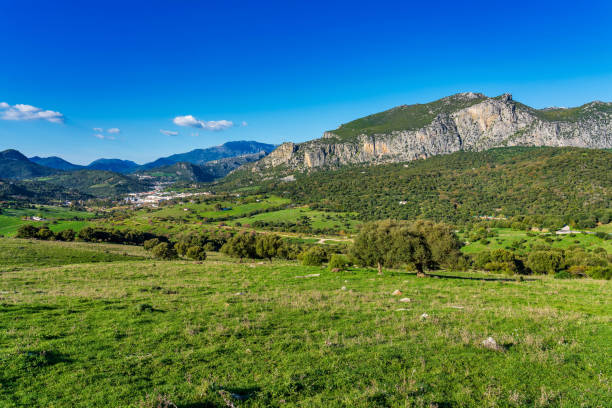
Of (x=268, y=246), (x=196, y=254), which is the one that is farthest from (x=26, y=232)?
(x=268, y=246)

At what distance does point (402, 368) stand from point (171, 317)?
38.3 feet

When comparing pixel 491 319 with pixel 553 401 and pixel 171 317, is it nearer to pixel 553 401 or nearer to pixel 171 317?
pixel 553 401

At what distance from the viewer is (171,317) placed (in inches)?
579

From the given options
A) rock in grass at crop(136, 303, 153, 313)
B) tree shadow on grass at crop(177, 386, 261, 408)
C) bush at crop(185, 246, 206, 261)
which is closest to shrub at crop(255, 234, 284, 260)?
bush at crop(185, 246, 206, 261)

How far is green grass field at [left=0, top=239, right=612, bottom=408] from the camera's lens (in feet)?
24.6

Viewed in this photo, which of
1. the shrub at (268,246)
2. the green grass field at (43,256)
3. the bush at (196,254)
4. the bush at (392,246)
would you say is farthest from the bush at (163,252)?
the bush at (392,246)

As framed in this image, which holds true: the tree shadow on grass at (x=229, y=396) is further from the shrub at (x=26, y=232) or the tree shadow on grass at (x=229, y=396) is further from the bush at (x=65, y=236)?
the shrub at (x=26, y=232)

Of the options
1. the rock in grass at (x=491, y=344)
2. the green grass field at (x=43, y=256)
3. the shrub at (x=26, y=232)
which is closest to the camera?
the rock in grass at (x=491, y=344)

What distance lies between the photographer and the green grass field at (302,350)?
7.51 meters

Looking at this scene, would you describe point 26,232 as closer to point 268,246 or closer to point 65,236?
point 65,236

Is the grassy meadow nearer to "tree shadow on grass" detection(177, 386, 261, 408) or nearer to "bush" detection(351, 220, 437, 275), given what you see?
"bush" detection(351, 220, 437, 275)

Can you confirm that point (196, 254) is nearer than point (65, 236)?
Yes

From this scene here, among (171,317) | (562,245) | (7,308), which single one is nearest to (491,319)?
(171,317)

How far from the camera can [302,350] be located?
10641mm
